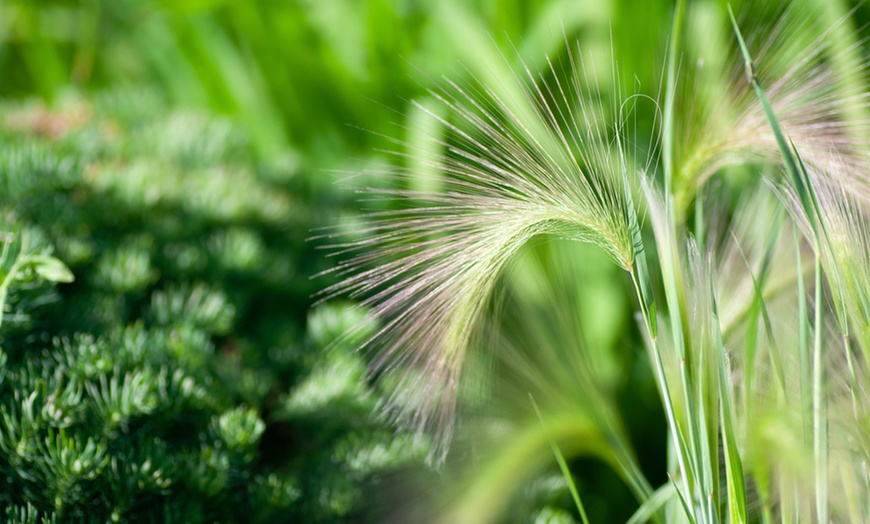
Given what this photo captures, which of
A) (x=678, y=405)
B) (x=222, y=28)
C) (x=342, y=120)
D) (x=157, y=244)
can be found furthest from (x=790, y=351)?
(x=222, y=28)

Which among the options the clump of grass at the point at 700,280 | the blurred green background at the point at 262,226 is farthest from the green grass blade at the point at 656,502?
the blurred green background at the point at 262,226

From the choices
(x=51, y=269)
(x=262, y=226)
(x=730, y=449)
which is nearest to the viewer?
(x=730, y=449)

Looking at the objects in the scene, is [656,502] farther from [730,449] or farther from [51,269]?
[51,269]

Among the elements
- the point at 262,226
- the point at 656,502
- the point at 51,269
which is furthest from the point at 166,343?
the point at 656,502

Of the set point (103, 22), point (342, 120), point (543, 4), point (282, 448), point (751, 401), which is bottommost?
point (282, 448)

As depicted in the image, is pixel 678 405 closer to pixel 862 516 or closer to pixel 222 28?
pixel 862 516

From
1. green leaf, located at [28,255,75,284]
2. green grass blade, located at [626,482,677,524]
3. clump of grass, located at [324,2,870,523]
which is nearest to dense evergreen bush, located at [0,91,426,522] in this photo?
green leaf, located at [28,255,75,284]

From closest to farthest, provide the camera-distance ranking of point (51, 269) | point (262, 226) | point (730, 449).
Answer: point (730, 449) → point (51, 269) → point (262, 226)

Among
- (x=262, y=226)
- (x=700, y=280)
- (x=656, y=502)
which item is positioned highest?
(x=700, y=280)
